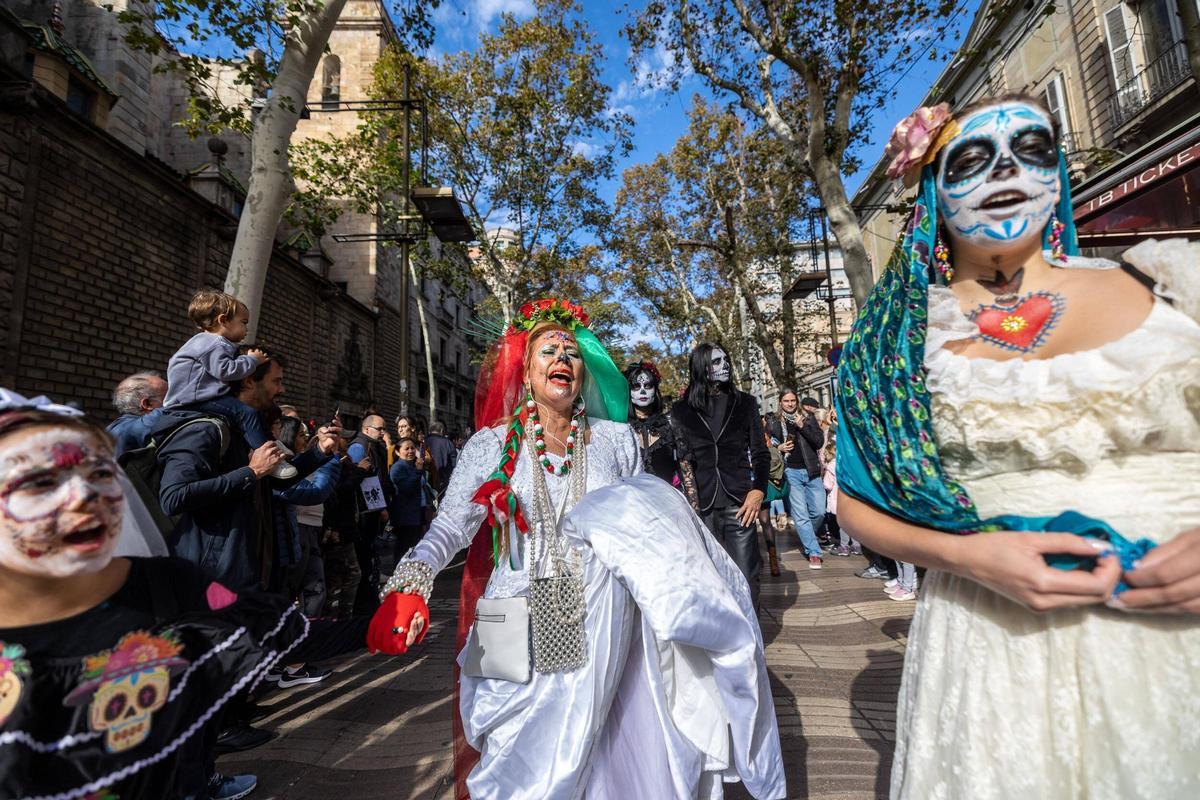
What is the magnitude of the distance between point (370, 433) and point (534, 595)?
171 inches

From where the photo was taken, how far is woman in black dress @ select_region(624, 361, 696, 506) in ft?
15.1

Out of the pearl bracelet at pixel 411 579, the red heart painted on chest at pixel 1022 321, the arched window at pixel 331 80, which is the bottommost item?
the pearl bracelet at pixel 411 579

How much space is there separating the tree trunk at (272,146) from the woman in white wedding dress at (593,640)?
307cm

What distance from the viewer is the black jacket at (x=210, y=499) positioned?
242cm

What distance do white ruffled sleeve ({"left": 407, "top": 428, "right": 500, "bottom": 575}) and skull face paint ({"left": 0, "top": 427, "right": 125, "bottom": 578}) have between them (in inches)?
32.1

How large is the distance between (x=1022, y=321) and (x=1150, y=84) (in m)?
14.6

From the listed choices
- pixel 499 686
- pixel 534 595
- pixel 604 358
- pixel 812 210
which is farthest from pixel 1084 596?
pixel 812 210

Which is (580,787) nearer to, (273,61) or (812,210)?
(273,61)

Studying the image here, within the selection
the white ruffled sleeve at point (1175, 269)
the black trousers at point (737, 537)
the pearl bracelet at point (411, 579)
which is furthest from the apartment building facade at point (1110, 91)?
the pearl bracelet at point (411, 579)

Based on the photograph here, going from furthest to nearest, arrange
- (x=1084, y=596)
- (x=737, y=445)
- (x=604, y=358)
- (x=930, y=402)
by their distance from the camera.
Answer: (x=737, y=445), (x=604, y=358), (x=930, y=402), (x=1084, y=596)

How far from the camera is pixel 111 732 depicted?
1.15 m

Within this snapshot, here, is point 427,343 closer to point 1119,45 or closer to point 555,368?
point 555,368

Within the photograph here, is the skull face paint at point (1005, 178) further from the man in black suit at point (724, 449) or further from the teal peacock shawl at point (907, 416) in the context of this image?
the man in black suit at point (724, 449)

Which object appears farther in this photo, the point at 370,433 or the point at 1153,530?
the point at 370,433
